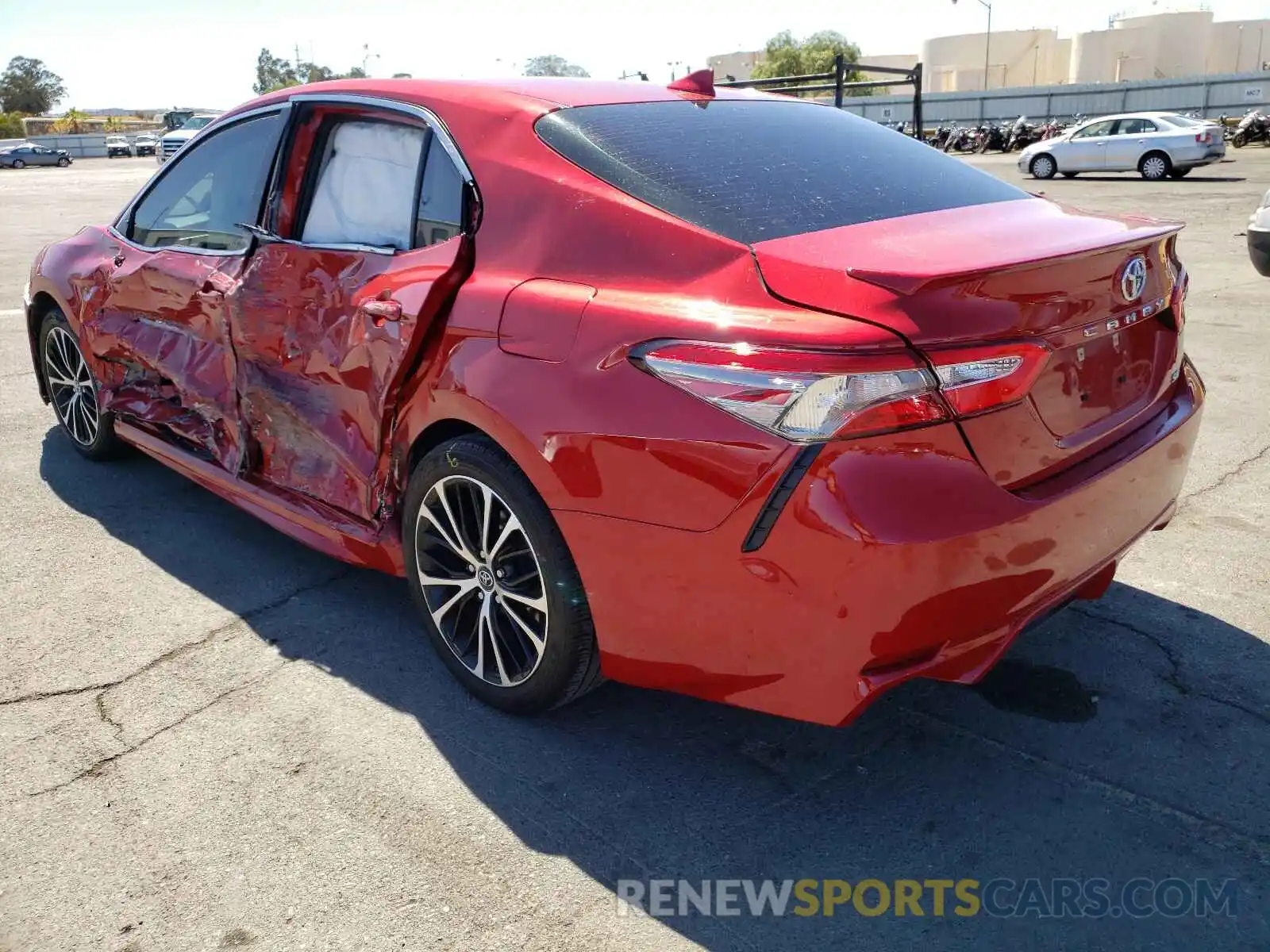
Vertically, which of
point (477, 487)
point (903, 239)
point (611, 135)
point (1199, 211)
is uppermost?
point (611, 135)

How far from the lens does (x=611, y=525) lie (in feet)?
8.43

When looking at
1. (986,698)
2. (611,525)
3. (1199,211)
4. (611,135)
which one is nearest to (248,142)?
(611,135)

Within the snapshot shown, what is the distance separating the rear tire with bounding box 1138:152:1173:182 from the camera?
24125mm

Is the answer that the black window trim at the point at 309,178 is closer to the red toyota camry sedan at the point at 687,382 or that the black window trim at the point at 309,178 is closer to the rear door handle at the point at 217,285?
the red toyota camry sedan at the point at 687,382

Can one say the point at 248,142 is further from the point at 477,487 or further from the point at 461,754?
the point at 461,754

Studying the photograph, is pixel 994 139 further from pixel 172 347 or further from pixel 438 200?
pixel 438 200

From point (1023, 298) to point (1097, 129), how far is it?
26.2 m

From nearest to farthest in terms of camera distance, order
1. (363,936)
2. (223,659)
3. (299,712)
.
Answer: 1. (363,936)
2. (299,712)
3. (223,659)

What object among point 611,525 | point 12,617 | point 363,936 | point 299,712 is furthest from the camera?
point 12,617

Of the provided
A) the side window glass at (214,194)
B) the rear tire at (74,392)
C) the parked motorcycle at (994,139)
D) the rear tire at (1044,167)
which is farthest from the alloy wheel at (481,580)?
the parked motorcycle at (994,139)

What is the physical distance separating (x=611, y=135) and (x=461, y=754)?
5.71 feet

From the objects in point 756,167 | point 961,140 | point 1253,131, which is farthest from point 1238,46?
point 756,167

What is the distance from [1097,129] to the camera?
25.4 metres

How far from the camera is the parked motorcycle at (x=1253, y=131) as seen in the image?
34594mm
